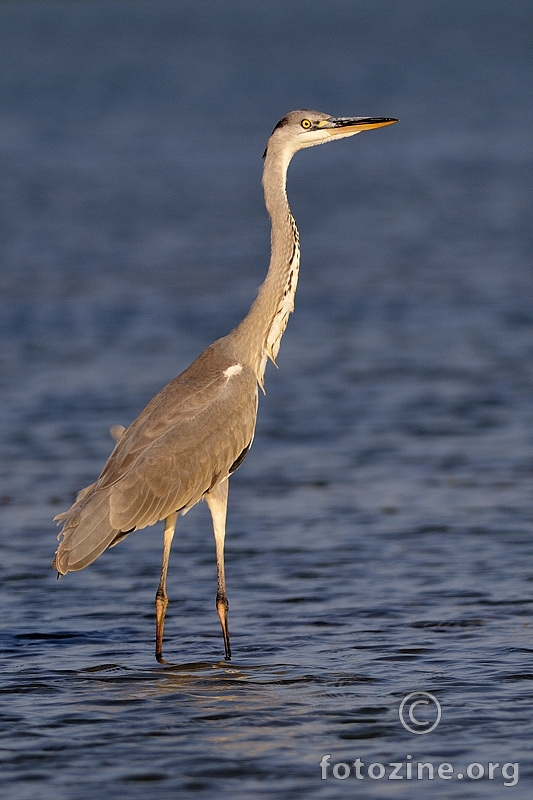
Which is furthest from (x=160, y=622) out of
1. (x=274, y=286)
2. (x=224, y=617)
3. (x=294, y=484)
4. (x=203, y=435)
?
(x=294, y=484)

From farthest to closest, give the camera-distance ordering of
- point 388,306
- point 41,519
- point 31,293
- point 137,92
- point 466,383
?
1. point 137,92
2. point 31,293
3. point 388,306
4. point 466,383
5. point 41,519

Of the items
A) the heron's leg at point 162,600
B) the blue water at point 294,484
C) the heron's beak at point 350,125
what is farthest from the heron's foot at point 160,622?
the heron's beak at point 350,125

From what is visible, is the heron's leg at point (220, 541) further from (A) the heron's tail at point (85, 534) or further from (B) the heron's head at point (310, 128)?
(B) the heron's head at point (310, 128)

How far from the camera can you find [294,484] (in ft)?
35.4

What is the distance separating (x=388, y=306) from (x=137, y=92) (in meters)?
35.3

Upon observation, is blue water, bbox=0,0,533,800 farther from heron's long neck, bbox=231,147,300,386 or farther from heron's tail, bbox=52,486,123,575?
heron's long neck, bbox=231,147,300,386

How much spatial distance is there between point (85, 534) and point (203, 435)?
0.89 meters

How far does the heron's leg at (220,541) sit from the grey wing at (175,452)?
3.2 inches

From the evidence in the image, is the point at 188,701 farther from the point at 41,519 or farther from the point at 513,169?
the point at 513,169

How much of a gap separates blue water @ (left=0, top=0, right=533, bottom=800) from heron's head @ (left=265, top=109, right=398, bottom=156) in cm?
259

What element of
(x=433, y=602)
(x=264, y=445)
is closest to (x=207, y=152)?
(x=264, y=445)

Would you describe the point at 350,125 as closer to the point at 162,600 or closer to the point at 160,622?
the point at 162,600

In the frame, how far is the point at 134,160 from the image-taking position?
112ft

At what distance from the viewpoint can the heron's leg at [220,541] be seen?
7598 millimetres
